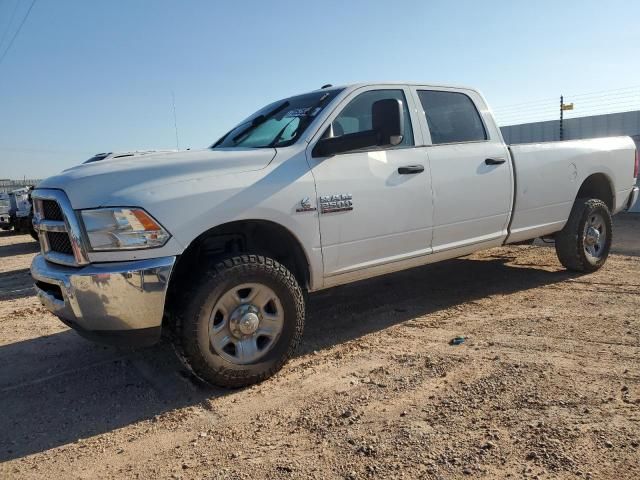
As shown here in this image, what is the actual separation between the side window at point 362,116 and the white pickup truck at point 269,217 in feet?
0.04

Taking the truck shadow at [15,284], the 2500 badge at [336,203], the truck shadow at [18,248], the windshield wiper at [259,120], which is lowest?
the truck shadow at [18,248]

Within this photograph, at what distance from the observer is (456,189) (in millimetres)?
4371

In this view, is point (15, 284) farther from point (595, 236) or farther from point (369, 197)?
point (595, 236)

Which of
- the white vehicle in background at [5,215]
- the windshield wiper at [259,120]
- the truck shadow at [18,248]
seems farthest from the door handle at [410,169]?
the white vehicle in background at [5,215]

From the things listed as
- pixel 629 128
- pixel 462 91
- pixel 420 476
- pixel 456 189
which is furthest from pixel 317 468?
pixel 629 128

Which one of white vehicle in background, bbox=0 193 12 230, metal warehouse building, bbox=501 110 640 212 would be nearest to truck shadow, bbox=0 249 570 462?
metal warehouse building, bbox=501 110 640 212

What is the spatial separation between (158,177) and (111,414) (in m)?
1.46

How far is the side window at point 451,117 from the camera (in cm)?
447

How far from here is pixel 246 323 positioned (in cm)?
Answer: 328

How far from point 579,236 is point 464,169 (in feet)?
6.75

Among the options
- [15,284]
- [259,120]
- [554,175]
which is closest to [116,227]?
[259,120]

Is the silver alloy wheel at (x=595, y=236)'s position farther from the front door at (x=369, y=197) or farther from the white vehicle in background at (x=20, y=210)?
the white vehicle in background at (x=20, y=210)

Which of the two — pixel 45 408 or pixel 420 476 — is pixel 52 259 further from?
pixel 420 476

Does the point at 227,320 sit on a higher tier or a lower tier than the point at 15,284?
higher
